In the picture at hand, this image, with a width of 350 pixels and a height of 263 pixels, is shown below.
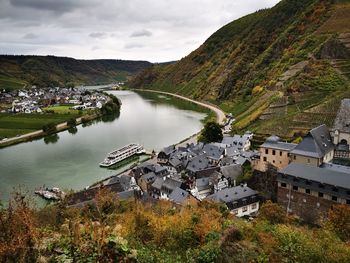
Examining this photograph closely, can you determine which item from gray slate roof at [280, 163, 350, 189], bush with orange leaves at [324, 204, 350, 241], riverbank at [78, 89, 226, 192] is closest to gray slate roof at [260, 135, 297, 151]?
gray slate roof at [280, 163, 350, 189]

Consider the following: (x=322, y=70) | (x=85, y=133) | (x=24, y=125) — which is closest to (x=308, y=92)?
(x=322, y=70)

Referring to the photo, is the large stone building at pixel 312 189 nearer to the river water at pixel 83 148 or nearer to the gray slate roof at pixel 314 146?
the gray slate roof at pixel 314 146

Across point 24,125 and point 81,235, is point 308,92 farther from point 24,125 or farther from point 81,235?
point 24,125

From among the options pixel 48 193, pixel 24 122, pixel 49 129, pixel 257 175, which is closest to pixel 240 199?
pixel 257 175

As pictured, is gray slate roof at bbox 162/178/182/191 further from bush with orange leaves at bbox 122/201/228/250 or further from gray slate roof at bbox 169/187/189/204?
bush with orange leaves at bbox 122/201/228/250

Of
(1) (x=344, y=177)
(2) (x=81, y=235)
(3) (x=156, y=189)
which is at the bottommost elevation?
(3) (x=156, y=189)

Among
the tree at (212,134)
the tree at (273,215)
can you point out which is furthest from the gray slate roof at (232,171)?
the tree at (212,134)
